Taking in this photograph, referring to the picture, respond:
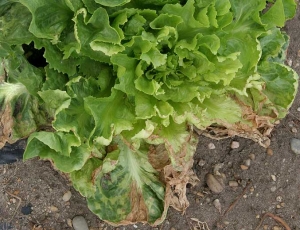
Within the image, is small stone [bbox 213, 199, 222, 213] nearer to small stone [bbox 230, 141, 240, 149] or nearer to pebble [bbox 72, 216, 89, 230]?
small stone [bbox 230, 141, 240, 149]

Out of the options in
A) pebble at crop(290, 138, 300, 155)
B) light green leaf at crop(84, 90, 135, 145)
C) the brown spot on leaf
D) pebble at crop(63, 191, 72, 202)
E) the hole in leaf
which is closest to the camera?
light green leaf at crop(84, 90, 135, 145)

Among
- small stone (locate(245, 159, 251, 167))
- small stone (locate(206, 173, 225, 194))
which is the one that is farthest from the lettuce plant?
small stone (locate(245, 159, 251, 167))

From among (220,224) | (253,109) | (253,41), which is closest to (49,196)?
(220,224)

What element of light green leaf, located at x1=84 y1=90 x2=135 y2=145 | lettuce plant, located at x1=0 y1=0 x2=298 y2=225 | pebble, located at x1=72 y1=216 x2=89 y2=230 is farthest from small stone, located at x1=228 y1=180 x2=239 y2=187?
light green leaf, located at x1=84 y1=90 x2=135 y2=145

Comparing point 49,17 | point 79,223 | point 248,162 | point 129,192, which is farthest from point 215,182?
point 49,17

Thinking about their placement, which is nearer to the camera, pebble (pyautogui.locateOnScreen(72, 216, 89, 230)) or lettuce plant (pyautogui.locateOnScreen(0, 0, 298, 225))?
lettuce plant (pyautogui.locateOnScreen(0, 0, 298, 225))

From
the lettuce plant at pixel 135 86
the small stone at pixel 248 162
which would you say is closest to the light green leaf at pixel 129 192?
the lettuce plant at pixel 135 86

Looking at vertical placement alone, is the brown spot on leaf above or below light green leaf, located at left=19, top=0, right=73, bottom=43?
below

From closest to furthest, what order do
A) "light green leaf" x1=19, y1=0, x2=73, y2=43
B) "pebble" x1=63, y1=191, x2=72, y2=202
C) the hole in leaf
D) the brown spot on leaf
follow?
"light green leaf" x1=19, y1=0, x2=73, y2=43 < the brown spot on leaf < the hole in leaf < "pebble" x1=63, y1=191, x2=72, y2=202

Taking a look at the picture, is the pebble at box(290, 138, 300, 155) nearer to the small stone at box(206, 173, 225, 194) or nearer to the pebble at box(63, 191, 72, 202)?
the small stone at box(206, 173, 225, 194)

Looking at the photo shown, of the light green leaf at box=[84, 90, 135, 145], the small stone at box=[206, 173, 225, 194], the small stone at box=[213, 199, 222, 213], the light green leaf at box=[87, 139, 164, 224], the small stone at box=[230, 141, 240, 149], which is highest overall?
the light green leaf at box=[84, 90, 135, 145]
